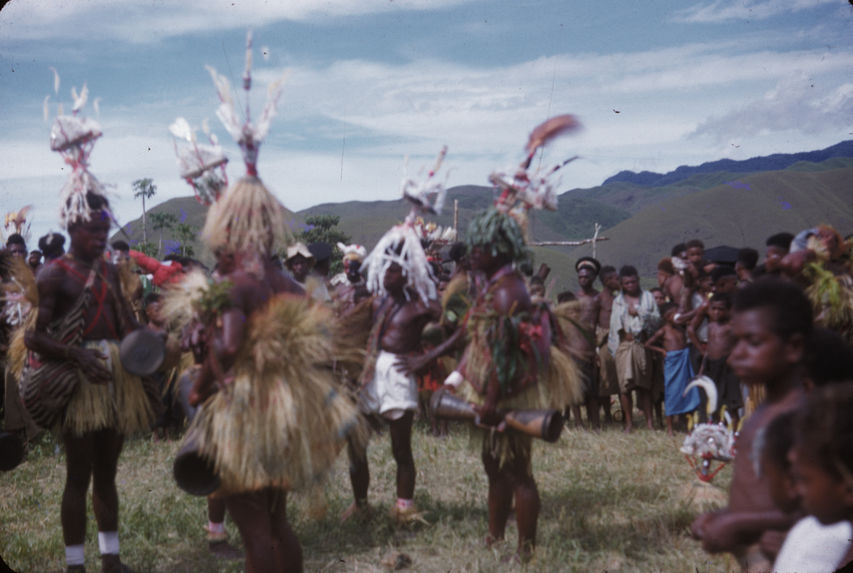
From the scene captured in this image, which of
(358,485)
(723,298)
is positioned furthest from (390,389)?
(723,298)

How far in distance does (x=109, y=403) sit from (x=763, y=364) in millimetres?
3264

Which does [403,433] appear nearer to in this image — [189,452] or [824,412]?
[189,452]

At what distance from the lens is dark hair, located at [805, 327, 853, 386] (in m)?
1.92

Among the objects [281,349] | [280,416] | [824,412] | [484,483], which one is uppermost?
[824,412]

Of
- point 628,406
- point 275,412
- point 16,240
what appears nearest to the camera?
point 275,412

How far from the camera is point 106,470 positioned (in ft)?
12.8

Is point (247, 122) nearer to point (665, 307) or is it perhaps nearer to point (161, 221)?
point (665, 307)

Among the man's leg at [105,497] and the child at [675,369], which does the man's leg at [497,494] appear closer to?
the man's leg at [105,497]

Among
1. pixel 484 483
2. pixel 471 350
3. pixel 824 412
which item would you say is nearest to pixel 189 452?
pixel 471 350

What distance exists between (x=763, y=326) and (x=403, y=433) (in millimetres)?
3073

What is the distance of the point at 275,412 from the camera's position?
302 centimetres

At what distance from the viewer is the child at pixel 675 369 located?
24.0 ft

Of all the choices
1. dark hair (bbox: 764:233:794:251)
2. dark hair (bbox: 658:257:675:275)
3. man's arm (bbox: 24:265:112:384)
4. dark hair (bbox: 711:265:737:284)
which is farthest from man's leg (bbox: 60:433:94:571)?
dark hair (bbox: 658:257:675:275)

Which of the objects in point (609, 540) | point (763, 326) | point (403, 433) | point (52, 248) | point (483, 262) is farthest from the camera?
point (52, 248)
